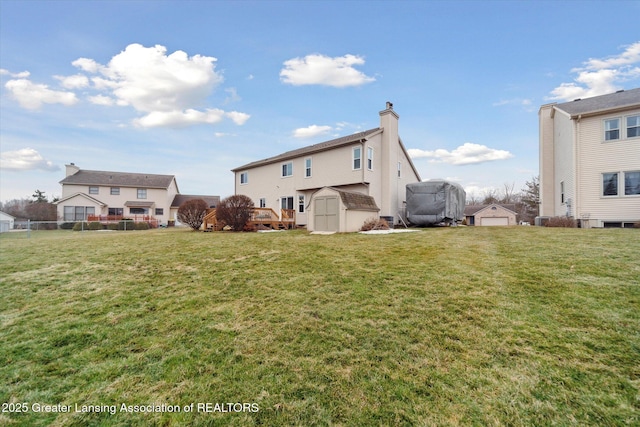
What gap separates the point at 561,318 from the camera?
3.69 m

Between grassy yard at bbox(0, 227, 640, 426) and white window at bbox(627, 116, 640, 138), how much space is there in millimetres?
11339

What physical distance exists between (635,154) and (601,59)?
18.2 ft

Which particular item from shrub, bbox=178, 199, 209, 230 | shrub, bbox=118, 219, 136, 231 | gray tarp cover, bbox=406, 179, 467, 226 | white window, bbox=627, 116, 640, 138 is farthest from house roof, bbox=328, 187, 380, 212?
shrub, bbox=118, 219, 136, 231

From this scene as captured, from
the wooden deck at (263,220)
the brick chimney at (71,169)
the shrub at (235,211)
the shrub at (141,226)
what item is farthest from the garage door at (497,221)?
the brick chimney at (71,169)

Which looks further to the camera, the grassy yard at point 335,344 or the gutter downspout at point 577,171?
the gutter downspout at point 577,171

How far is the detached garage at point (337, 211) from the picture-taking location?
1385 centimetres

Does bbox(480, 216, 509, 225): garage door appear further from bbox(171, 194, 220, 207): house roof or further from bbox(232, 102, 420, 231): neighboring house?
bbox(171, 194, 220, 207): house roof

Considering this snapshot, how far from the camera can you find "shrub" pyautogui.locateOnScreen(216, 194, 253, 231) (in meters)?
16.3

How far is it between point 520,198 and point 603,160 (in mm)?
38092

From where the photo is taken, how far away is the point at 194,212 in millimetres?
18375

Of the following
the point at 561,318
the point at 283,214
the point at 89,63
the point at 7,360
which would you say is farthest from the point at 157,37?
the point at 561,318

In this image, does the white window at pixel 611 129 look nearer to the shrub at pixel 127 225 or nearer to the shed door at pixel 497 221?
the shed door at pixel 497 221

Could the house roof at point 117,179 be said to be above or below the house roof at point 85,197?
above

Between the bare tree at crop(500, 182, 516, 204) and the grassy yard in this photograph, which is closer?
the grassy yard
